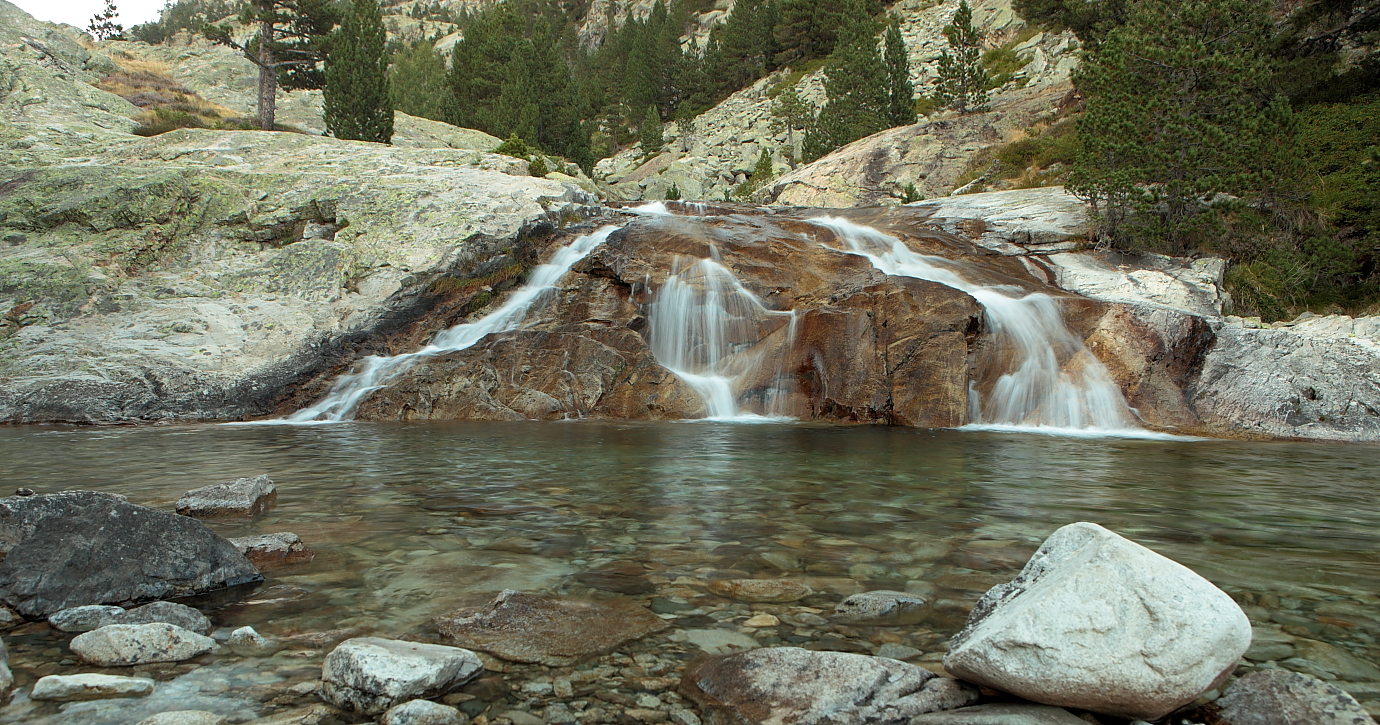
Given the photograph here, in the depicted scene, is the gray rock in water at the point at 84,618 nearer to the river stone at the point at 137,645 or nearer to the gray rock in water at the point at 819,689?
the river stone at the point at 137,645

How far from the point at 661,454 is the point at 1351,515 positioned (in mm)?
6066

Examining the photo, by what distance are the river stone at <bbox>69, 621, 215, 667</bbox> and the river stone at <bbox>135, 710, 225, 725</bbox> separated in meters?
0.54

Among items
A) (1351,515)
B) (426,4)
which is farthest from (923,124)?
(426,4)

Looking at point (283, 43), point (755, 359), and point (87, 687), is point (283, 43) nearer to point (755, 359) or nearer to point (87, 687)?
point (755, 359)

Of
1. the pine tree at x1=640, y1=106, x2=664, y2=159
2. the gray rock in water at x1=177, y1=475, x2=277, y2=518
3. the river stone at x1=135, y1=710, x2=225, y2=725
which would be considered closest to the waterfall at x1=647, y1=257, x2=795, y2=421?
the gray rock in water at x1=177, y1=475, x2=277, y2=518

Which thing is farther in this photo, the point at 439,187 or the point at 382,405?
the point at 439,187

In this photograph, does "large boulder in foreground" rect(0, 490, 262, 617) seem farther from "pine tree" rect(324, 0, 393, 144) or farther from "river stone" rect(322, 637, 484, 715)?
"pine tree" rect(324, 0, 393, 144)

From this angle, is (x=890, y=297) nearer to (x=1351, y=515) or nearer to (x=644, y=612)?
(x=1351, y=515)

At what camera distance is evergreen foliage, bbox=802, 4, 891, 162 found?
3856cm

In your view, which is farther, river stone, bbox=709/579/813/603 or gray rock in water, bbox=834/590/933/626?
river stone, bbox=709/579/813/603

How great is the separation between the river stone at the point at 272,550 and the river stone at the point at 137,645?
1.10 m

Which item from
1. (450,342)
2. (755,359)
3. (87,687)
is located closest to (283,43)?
(450,342)

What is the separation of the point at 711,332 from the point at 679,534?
29.8 ft

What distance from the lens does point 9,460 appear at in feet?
24.9
